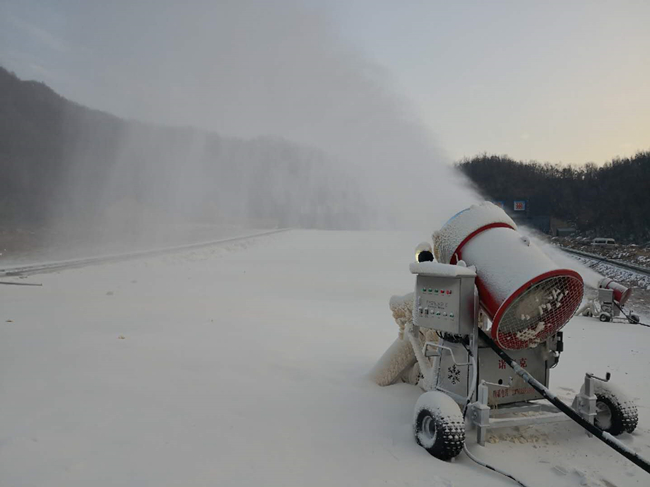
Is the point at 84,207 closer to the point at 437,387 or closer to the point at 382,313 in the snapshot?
the point at 382,313

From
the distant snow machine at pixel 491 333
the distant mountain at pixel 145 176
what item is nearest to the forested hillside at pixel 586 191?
the distant mountain at pixel 145 176

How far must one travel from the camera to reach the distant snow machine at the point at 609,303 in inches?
488

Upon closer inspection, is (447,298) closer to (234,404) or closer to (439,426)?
(439,426)

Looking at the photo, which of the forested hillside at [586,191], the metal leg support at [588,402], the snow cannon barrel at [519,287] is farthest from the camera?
the forested hillside at [586,191]

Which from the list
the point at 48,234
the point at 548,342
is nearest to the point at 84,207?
the point at 48,234

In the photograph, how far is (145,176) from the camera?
1756 inches

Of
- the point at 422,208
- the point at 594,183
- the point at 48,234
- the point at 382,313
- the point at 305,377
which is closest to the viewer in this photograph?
the point at 305,377

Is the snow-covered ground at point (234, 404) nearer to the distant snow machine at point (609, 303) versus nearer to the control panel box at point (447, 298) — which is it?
the control panel box at point (447, 298)

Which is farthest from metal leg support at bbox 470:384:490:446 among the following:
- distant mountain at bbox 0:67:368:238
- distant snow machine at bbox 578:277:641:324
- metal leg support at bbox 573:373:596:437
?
distant mountain at bbox 0:67:368:238

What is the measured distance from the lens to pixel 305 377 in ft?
18.7

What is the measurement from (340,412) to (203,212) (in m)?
43.0

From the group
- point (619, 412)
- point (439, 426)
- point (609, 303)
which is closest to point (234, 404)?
point (439, 426)

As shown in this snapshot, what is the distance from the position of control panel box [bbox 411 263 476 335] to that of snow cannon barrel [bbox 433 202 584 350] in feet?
0.52

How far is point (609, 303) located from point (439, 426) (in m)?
11.4
